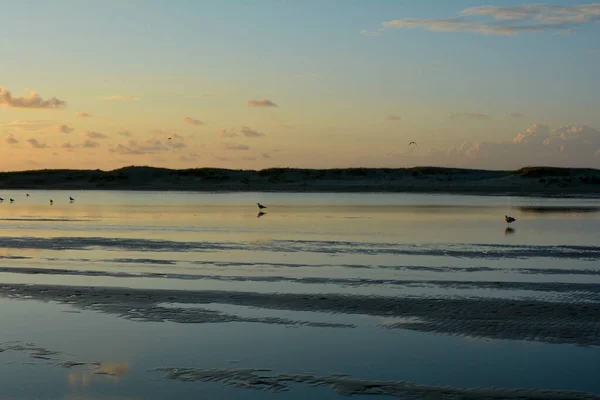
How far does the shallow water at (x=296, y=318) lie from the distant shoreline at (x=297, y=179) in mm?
87352

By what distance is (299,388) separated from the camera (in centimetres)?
1012

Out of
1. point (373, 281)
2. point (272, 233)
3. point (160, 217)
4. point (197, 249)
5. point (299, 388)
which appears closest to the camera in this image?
point (299, 388)

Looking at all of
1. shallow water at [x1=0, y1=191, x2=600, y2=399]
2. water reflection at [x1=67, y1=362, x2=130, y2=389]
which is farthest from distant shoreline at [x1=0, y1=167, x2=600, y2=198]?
water reflection at [x1=67, y1=362, x2=130, y2=389]

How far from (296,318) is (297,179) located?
418 feet

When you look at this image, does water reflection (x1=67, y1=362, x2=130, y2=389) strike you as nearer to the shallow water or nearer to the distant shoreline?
the shallow water

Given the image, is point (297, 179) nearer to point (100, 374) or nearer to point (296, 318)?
point (296, 318)

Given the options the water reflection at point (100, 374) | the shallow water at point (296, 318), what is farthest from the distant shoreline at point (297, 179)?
the water reflection at point (100, 374)

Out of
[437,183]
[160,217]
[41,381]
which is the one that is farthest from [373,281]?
[437,183]

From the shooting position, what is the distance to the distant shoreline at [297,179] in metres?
119

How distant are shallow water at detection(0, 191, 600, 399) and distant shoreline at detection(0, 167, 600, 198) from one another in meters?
87.4

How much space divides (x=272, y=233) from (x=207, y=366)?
23316mm

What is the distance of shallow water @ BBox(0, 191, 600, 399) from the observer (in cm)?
1048

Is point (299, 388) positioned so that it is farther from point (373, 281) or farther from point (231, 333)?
point (373, 281)

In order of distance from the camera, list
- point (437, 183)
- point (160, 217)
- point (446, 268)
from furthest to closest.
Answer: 1. point (437, 183)
2. point (160, 217)
3. point (446, 268)
